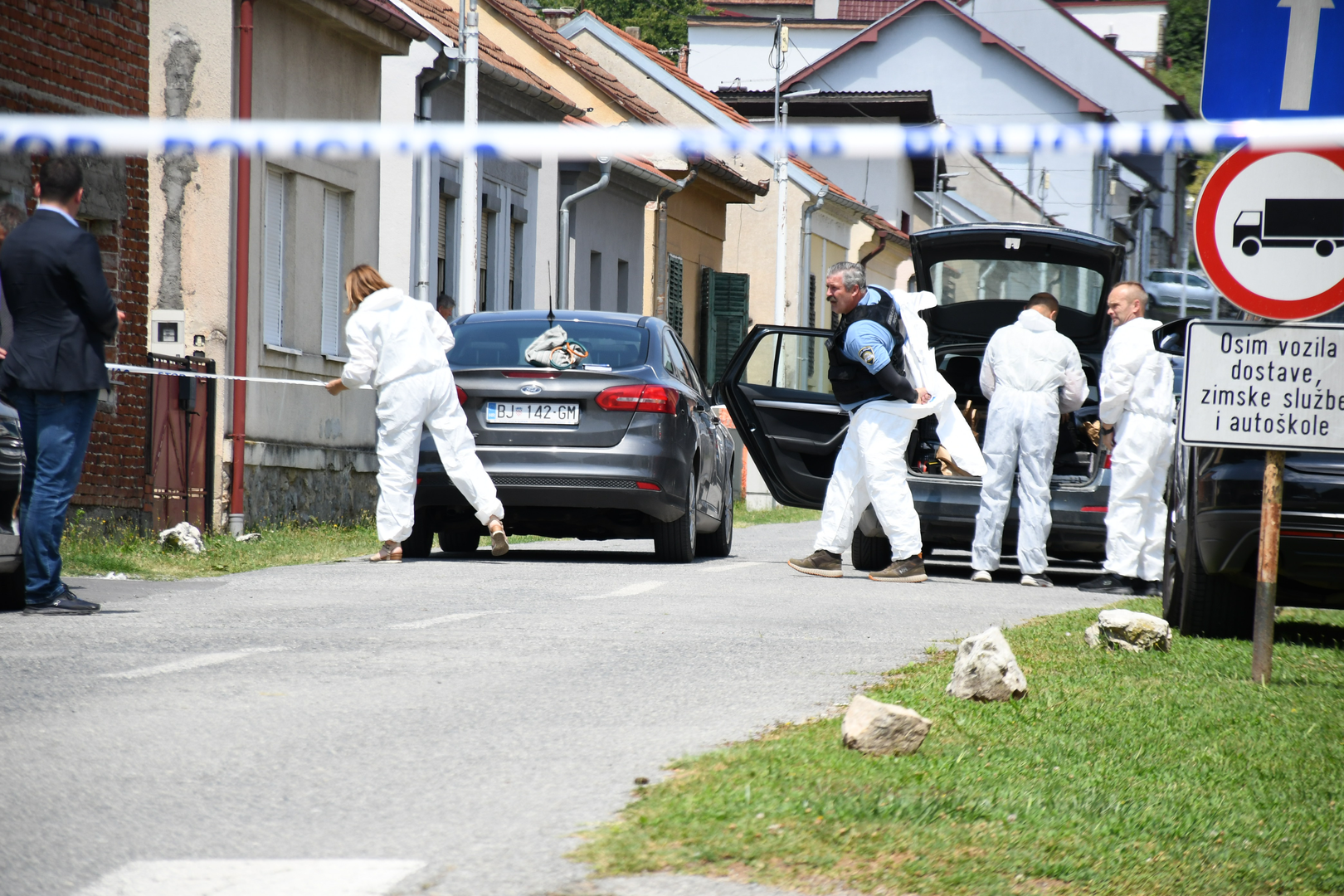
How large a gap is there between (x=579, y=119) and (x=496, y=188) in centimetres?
307

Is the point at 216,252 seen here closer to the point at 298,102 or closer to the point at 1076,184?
the point at 298,102

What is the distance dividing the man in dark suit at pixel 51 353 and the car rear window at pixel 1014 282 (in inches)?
289

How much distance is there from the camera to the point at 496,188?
88.8 feet

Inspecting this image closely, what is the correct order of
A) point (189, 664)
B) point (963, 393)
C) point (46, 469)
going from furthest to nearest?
point (963, 393) → point (46, 469) → point (189, 664)

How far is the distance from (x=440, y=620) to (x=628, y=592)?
6.57 feet

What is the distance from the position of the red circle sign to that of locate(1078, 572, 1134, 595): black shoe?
5539 mm

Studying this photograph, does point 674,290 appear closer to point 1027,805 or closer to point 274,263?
point 274,263

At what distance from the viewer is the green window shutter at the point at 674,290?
36188 millimetres

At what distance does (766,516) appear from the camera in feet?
83.9

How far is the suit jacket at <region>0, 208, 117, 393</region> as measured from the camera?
8.64m

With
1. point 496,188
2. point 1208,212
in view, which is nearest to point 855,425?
point 1208,212

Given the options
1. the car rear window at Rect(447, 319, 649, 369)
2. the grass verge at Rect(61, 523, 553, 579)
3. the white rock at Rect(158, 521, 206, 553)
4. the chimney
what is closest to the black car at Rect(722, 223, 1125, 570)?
the car rear window at Rect(447, 319, 649, 369)

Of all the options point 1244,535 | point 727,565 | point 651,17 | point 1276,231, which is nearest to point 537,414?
point 727,565

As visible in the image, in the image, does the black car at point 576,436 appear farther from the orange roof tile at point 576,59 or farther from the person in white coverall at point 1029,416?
the orange roof tile at point 576,59
